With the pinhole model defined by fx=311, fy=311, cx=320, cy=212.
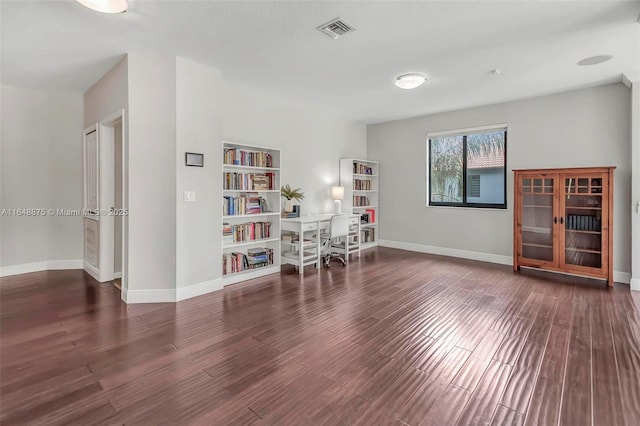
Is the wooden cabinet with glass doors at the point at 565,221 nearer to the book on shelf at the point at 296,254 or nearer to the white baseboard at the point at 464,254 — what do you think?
the white baseboard at the point at 464,254

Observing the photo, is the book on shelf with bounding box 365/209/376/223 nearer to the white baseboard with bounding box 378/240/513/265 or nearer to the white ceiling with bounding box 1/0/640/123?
the white baseboard with bounding box 378/240/513/265

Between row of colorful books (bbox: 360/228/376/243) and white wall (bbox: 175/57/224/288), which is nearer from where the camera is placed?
white wall (bbox: 175/57/224/288)

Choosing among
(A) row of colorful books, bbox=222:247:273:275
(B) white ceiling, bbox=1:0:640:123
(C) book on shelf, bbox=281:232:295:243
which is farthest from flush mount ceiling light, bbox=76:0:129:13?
(C) book on shelf, bbox=281:232:295:243

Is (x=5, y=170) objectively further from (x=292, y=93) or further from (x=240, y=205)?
(x=292, y=93)

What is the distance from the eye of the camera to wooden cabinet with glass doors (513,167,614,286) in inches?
160

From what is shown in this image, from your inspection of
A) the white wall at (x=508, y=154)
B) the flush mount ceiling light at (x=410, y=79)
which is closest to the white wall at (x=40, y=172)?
the flush mount ceiling light at (x=410, y=79)

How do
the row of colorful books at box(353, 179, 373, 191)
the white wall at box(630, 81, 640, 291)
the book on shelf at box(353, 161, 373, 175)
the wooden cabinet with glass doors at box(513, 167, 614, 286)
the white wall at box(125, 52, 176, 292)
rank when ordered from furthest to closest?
the row of colorful books at box(353, 179, 373, 191), the book on shelf at box(353, 161, 373, 175), the wooden cabinet with glass doors at box(513, 167, 614, 286), the white wall at box(630, 81, 640, 291), the white wall at box(125, 52, 176, 292)

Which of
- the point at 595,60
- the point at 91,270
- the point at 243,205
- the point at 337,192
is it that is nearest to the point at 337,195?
the point at 337,192

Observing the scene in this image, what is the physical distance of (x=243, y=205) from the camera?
4.33m

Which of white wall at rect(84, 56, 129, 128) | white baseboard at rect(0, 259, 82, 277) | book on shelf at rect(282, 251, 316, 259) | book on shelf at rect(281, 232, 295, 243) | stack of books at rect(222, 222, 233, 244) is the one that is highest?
white wall at rect(84, 56, 129, 128)

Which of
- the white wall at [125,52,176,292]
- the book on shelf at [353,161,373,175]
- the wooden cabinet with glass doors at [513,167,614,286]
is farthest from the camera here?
the book on shelf at [353,161,373,175]

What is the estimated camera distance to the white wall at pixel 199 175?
11.4 ft

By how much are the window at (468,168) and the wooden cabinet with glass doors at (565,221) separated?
2.29 ft

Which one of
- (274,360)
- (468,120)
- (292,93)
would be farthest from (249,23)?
(468,120)
